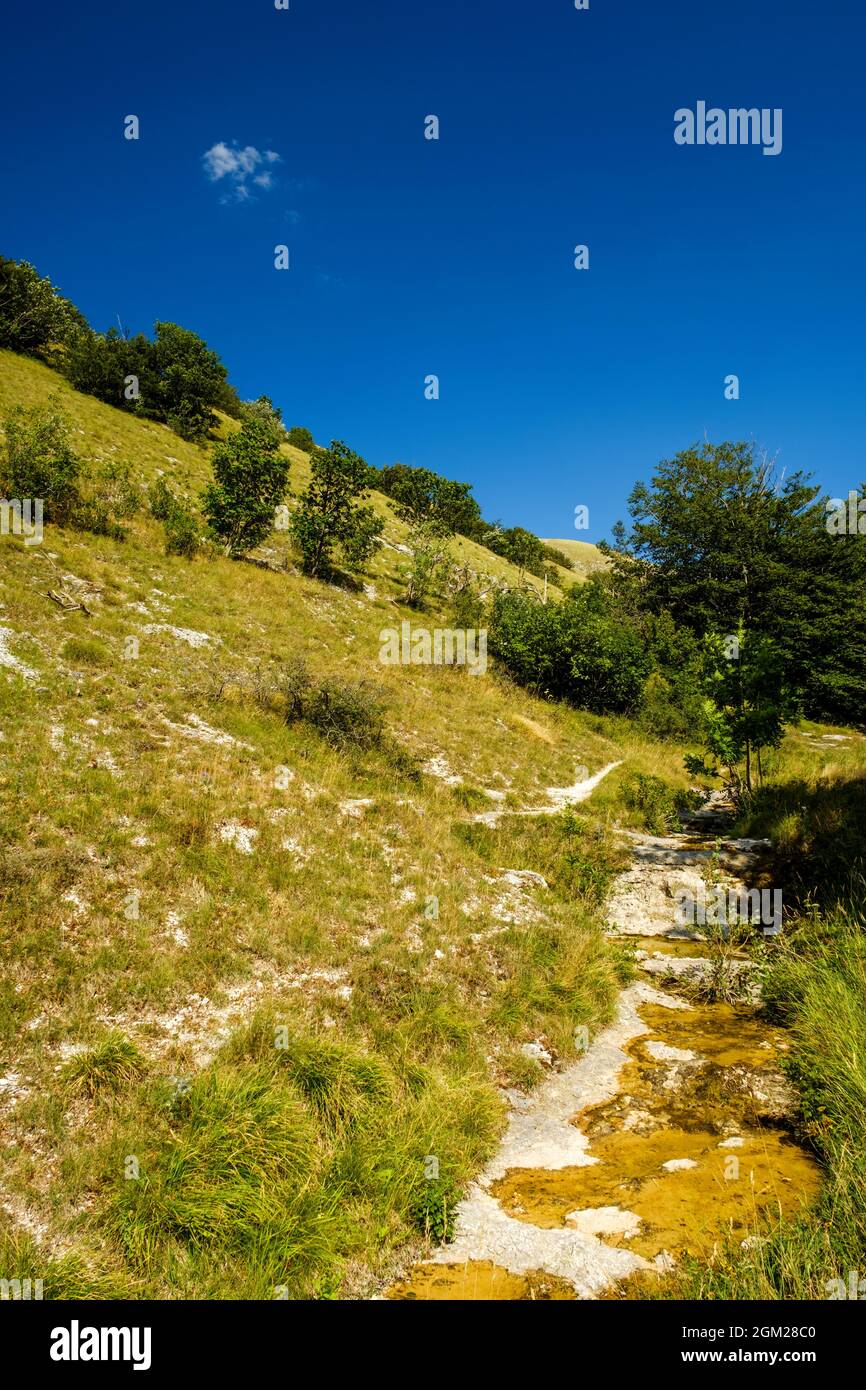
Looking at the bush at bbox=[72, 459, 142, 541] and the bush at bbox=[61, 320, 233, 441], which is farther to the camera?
the bush at bbox=[61, 320, 233, 441]

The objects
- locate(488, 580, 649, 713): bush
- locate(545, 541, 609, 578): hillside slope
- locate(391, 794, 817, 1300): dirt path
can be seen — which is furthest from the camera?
locate(545, 541, 609, 578): hillside slope

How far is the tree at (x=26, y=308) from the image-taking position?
141ft

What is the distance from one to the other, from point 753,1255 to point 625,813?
1524 cm

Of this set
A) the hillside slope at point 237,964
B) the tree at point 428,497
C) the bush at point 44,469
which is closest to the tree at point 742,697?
the hillside slope at point 237,964

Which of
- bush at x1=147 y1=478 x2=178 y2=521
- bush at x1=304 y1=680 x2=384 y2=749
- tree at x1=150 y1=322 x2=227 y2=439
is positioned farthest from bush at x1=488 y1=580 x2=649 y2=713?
tree at x1=150 y1=322 x2=227 y2=439

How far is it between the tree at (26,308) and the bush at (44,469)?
103 ft

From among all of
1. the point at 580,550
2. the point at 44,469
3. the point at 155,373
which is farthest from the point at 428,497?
the point at 580,550

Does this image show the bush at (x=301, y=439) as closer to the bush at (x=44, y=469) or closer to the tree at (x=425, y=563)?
the tree at (x=425, y=563)

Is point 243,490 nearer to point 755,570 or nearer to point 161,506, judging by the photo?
point 161,506

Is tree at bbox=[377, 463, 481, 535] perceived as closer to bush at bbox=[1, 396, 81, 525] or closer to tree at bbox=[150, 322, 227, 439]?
tree at bbox=[150, 322, 227, 439]

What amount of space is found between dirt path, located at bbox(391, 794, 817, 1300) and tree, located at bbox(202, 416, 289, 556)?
28.2 m

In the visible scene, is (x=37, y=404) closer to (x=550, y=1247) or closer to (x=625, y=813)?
(x=625, y=813)

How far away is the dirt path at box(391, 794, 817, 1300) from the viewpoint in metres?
4.22
